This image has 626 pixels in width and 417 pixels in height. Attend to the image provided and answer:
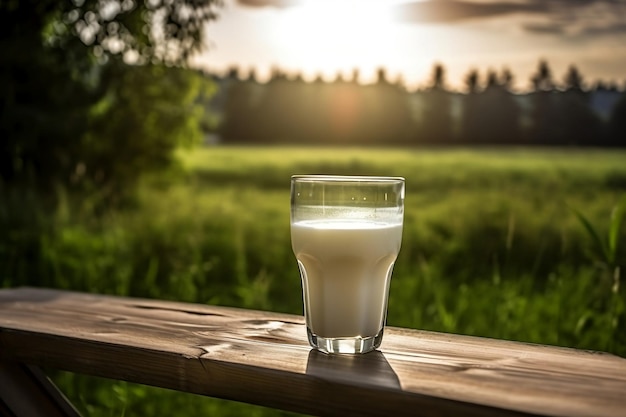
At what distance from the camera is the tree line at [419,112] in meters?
5.31

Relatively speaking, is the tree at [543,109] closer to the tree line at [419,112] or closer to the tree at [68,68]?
the tree line at [419,112]

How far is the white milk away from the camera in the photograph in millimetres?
1147

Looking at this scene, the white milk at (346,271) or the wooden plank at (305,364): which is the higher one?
the white milk at (346,271)

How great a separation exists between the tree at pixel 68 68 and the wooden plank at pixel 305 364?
14.1ft

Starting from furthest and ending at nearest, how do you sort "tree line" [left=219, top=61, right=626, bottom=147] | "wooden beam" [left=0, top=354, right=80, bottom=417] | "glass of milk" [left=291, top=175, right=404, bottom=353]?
1. "tree line" [left=219, top=61, right=626, bottom=147]
2. "wooden beam" [left=0, top=354, right=80, bottom=417]
3. "glass of milk" [left=291, top=175, right=404, bottom=353]

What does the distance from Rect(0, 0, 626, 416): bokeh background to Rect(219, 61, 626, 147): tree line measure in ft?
0.06

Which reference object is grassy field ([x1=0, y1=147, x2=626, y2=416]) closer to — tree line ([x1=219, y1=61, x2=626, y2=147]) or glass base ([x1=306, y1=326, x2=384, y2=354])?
tree line ([x1=219, y1=61, x2=626, y2=147])

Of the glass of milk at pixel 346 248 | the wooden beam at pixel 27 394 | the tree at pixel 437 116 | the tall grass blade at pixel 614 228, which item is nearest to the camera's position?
the glass of milk at pixel 346 248

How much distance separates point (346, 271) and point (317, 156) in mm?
6430

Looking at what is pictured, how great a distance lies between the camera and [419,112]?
7.02 metres

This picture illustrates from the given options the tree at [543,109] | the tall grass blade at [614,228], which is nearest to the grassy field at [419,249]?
the tall grass blade at [614,228]

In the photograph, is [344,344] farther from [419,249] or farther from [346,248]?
[419,249]

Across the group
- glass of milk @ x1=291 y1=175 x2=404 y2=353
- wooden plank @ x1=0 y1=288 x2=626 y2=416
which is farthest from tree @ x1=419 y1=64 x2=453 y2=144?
glass of milk @ x1=291 y1=175 x2=404 y2=353

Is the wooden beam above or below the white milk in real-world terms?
below
